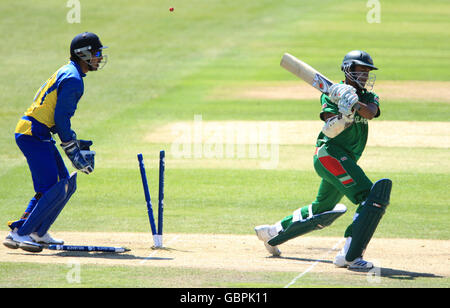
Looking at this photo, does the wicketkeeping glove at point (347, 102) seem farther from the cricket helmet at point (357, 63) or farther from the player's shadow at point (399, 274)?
the player's shadow at point (399, 274)

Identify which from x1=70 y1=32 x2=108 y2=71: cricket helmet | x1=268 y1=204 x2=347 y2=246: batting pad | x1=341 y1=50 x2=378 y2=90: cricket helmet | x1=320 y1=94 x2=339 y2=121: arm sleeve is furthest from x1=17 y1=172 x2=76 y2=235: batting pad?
x1=341 y1=50 x2=378 y2=90: cricket helmet

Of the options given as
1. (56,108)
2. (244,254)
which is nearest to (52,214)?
(56,108)

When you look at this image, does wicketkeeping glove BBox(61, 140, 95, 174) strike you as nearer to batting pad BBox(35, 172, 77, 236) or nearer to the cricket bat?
batting pad BBox(35, 172, 77, 236)

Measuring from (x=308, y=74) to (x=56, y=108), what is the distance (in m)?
2.50

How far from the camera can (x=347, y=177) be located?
7438 mm

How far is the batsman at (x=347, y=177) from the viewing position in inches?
286

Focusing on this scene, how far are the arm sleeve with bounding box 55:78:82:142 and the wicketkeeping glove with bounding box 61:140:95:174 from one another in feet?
0.20

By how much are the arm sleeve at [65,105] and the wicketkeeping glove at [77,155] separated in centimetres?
6

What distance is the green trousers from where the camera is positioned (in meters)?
7.41

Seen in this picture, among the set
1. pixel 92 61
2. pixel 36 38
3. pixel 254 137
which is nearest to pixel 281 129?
pixel 254 137

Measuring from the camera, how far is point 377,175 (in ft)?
41.7

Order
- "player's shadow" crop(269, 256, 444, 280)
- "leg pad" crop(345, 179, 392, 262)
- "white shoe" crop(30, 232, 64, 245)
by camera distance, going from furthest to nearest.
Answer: "white shoe" crop(30, 232, 64, 245)
"leg pad" crop(345, 179, 392, 262)
"player's shadow" crop(269, 256, 444, 280)
